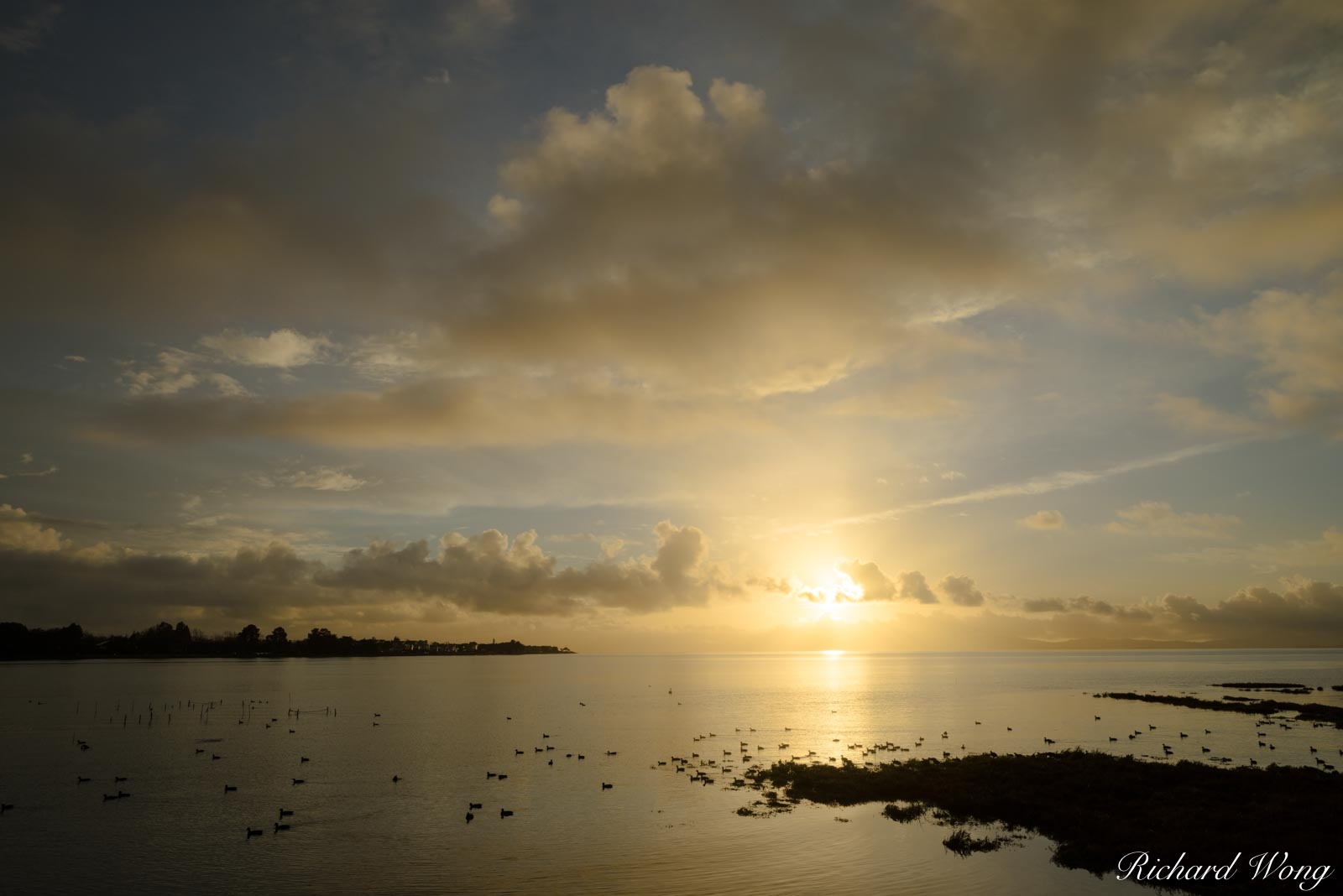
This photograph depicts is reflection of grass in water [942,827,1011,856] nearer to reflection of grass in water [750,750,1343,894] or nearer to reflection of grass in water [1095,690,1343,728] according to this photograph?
reflection of grass in water [750,750,1343,894]

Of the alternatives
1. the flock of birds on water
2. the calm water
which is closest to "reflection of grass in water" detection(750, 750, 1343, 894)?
the calm water

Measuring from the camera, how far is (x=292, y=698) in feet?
536

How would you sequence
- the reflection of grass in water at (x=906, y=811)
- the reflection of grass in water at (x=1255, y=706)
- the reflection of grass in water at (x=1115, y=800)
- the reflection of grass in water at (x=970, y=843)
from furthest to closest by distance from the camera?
the reflection of grass in water at (x=1255, y=706) → the reflection of grass in water at (x=906, y=811) → the reflection of grass in water at (x=970, y=843) → the reflection of grass in water at (x=1115, y=800)

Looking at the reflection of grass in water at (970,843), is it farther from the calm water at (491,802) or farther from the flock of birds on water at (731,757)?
the flock of birds on water at (731,757)

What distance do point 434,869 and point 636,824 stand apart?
554 inches

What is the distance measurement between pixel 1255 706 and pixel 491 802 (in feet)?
392

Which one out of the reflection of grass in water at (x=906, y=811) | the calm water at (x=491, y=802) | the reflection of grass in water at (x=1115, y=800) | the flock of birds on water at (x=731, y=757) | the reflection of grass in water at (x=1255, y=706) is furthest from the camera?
the reflection of grass in water at (x=1255, y=706)

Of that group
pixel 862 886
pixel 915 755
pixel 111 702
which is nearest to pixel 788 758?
pixel 915 755

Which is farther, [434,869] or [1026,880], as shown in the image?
[434,869]

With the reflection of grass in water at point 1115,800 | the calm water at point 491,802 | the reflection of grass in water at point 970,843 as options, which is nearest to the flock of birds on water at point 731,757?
the calm water at point 491,802

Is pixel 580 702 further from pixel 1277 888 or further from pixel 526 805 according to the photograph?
pixel 1277 888

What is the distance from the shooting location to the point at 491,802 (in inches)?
2314

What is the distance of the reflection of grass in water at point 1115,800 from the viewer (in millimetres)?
37656

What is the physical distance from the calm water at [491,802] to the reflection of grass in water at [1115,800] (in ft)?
11.9
